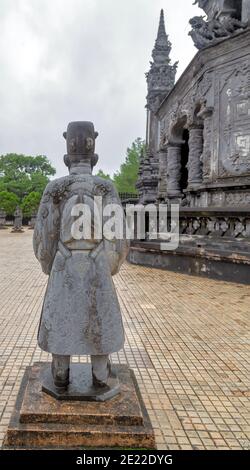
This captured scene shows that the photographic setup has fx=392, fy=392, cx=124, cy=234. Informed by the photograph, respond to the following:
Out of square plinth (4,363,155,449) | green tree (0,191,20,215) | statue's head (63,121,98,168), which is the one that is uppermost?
green tree (0,191,20,215)

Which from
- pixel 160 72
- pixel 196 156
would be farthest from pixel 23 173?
pixel 196 156

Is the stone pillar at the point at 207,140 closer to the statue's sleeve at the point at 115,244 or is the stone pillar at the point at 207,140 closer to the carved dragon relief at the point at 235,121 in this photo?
the carved dragon relief at the point at 235,121

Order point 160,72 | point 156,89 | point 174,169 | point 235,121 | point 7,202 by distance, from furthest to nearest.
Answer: point 7,202, point 160,72, point 156,89, point 174,169, point 235,121

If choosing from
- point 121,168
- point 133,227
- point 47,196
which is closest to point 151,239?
point 133,227

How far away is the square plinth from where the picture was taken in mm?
2619

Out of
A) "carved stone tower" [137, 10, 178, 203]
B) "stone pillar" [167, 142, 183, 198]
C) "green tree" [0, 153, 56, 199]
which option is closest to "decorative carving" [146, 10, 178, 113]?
"carved stone tower" [137, 10, 178, 203]

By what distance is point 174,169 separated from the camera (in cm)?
1758

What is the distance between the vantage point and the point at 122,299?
278 inches

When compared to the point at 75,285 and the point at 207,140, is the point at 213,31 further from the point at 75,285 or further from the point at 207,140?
the point at 75,285

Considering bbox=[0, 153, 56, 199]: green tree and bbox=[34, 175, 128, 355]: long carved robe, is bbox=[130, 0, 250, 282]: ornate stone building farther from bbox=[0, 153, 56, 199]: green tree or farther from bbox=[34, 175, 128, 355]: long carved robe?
bbox=[0, 153, 56, 199]: green tree

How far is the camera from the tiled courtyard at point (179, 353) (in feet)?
9.93

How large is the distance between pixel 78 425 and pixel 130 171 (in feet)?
148
